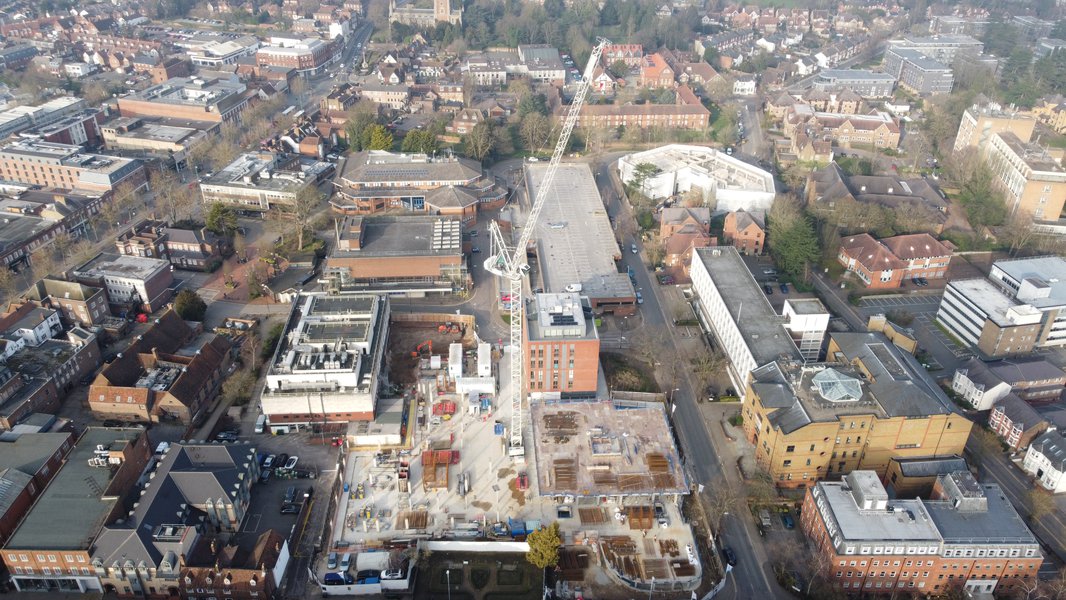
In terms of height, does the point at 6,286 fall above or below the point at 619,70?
below

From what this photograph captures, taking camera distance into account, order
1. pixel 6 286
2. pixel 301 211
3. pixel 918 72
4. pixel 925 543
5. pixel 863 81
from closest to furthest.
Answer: pixel 925 543, pixel 6 286, pixel 301 211, pixel 918 72, pixel 863 81

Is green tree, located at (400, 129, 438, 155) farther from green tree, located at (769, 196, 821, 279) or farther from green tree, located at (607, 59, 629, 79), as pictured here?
green tree, located at (607, 59, 629, 79)

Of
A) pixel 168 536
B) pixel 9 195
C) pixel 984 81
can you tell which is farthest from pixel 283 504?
pixel 984 81

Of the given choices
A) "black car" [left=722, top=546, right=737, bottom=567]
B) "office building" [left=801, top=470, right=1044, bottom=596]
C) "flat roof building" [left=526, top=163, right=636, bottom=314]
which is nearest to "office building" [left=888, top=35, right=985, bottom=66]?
"flat roof building" [left=526, top=163, right=636, bottom=314]

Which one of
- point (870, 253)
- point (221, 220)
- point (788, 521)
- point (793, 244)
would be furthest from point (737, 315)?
point (221, 220)

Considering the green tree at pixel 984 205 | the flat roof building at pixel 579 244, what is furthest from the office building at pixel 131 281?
the green tree at pixel 984 205

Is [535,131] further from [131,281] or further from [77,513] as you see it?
[77,513]
